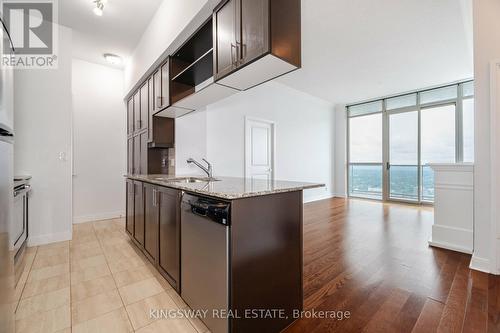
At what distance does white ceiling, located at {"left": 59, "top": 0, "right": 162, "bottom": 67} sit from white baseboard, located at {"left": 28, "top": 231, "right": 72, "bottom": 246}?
3003 mm

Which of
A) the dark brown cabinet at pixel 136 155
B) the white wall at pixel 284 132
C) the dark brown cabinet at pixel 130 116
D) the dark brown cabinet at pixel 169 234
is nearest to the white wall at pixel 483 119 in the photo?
the dark brown cabinet at pixel 169 234

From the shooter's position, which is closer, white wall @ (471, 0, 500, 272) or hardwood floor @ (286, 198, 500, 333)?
hardwood floor @ (286, 198, 500, 333)

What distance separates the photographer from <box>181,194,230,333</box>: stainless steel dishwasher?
1.22 meters

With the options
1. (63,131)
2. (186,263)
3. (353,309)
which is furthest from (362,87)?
(63,131)

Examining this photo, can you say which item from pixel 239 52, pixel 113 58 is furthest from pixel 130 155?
pixel 239 52

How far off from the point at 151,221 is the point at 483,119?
12.0 feet

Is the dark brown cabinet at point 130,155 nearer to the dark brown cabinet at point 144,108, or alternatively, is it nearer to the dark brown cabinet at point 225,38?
the dark brown cabinet at point 144,108

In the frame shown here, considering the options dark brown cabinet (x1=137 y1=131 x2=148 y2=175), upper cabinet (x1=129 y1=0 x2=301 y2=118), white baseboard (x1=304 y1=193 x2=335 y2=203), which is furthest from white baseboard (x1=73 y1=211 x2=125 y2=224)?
white baseboard (x1=304 y1=193 x2=335 y2=203)

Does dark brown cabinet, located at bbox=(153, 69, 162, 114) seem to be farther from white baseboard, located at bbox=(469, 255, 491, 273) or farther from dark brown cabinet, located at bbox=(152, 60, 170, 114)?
white baseboard, located at bbox=(469, 255, 491, 273)

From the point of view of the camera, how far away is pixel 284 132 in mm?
5520

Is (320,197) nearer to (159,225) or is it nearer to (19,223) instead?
(159,225)

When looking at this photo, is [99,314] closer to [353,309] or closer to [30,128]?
[353,309]

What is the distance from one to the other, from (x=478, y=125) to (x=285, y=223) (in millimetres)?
2478

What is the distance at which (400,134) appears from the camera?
595 cm
